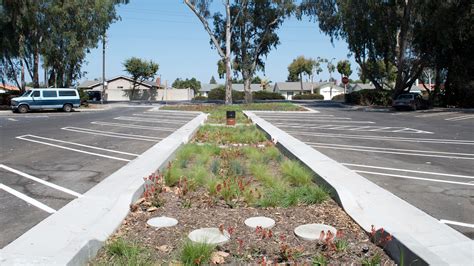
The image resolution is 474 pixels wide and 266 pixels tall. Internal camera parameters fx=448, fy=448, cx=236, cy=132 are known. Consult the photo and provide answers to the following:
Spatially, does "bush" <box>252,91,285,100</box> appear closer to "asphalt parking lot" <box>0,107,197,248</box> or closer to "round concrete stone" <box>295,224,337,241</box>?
"asphalt parking lot" <box>0,107,197,248</box>

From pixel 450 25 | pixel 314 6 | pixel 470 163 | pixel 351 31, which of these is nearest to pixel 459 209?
pixel 470 163

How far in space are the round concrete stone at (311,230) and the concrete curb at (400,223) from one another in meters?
0.40

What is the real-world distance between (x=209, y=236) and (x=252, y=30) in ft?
160

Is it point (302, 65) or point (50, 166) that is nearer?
point (50, 166)

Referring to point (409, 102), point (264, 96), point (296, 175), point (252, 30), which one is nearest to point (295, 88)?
point (264, 96)

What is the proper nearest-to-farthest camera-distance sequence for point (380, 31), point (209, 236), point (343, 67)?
point (209, 236)
point (380, 31)
point (343, 67)

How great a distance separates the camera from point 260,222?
5.32 m

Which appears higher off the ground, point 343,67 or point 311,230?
point 343,67

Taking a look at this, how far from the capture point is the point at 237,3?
47.7 meters

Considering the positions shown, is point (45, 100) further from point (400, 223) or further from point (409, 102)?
point (400, 223)

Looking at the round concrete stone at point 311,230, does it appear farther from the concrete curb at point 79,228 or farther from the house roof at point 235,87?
the house roof at point 235,87

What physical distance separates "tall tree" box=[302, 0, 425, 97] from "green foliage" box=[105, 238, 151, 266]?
36.4 metres

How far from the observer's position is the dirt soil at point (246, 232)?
428cm

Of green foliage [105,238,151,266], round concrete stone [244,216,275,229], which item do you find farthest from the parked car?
green foliage [105,238,151,266]
